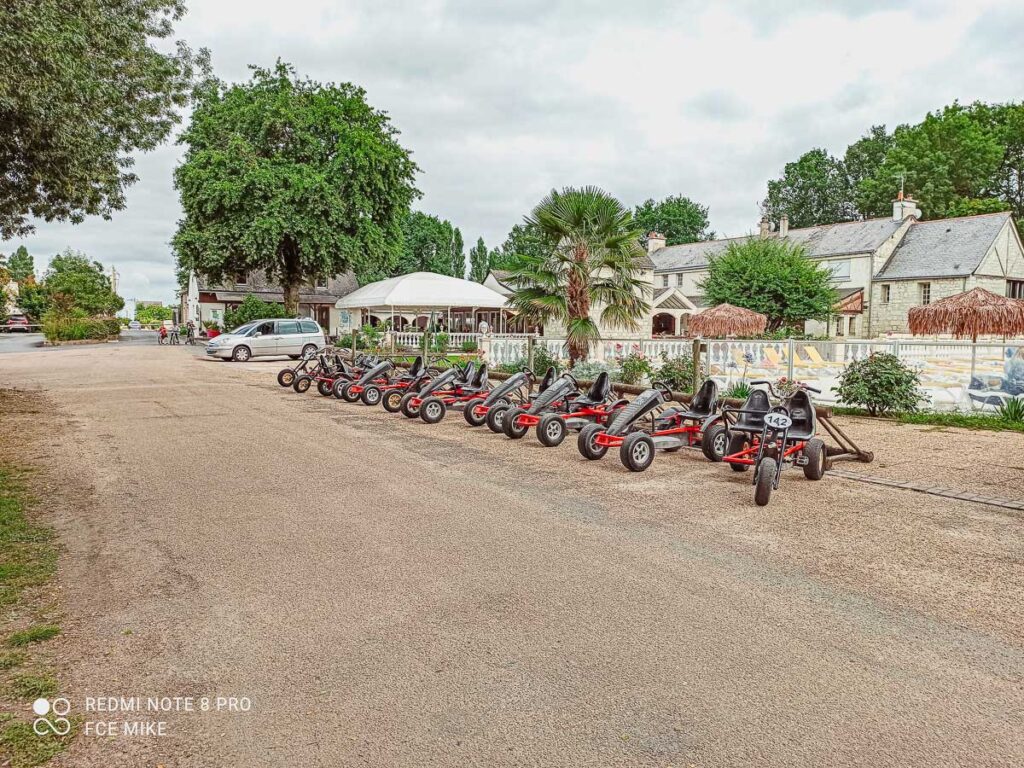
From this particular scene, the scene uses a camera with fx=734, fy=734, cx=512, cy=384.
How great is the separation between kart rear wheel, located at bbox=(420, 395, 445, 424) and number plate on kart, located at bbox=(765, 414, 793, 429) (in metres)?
6.05

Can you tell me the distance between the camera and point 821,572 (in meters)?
4.82

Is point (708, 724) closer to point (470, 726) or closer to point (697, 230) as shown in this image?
point (470, 726)

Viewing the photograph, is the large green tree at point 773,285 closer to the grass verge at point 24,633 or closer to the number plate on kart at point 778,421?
the number plate on kart at point 778,421

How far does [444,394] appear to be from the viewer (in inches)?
482

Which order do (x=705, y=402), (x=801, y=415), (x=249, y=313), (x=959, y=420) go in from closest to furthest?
(x=801, y=415) < (x=705, y=402) < (x=959, y=420) < (x=249, y=313)

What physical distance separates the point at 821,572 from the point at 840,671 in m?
1.48

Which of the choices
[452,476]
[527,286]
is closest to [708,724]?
[452,476]

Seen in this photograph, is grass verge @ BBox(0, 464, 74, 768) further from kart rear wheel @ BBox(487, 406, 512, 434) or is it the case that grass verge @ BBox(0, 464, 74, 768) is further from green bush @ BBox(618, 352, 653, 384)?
green bush @ BBox(618, 352, 653, 384)

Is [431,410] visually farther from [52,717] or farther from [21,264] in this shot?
[21,264]

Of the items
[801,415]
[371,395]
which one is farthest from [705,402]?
[371,395]

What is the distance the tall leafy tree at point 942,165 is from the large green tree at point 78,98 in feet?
182

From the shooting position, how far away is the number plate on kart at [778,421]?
6.98m

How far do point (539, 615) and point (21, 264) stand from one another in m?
124

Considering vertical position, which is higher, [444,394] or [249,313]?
[249,313]
